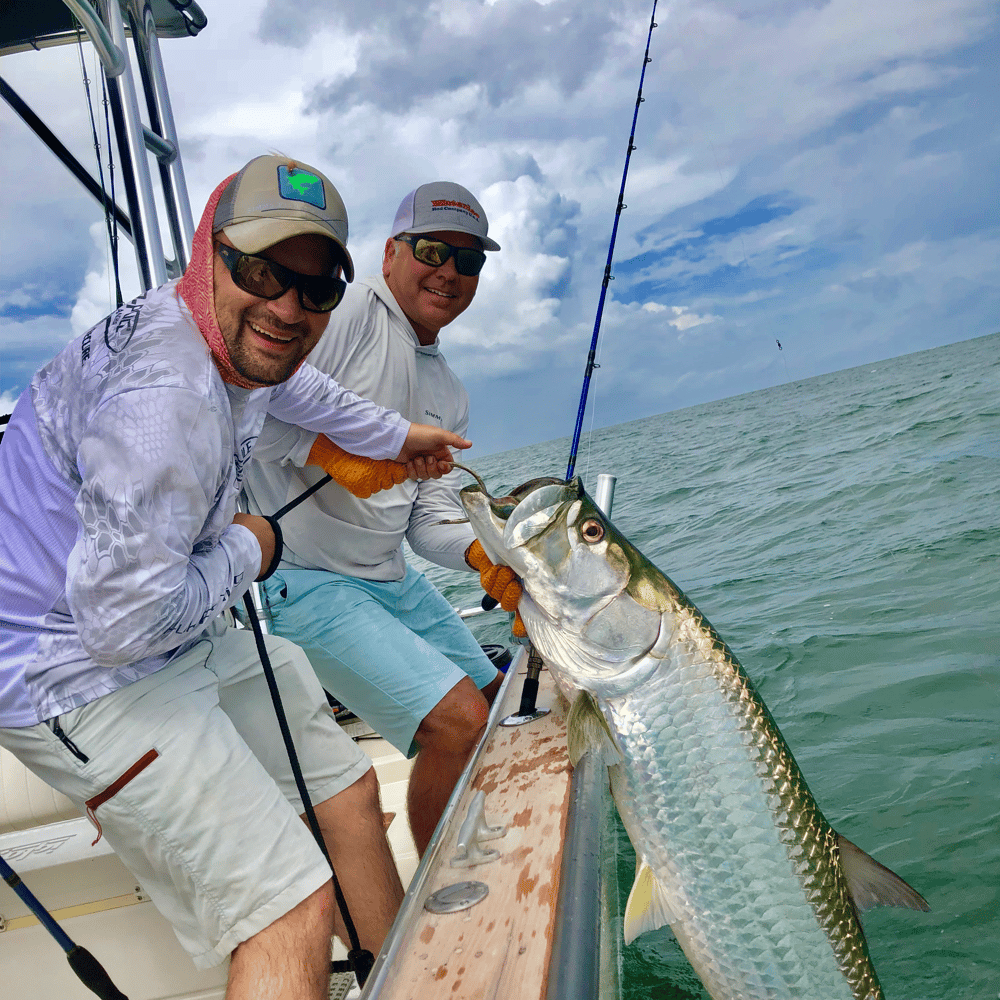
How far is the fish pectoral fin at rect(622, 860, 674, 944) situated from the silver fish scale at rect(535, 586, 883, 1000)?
21mm

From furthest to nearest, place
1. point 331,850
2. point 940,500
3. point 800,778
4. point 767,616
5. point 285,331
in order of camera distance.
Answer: point 940,500 → point 767,616 → point 331,850 → point 285,331 → point 800,778

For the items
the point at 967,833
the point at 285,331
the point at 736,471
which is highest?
the point at 285,331

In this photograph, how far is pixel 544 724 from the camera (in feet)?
8.63

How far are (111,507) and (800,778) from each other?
156 centimetres

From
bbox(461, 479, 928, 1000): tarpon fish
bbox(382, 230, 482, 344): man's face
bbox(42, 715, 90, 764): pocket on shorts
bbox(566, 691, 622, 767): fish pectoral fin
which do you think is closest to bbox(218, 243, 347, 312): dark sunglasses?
bbox(461, 479, 928, 1000): tarpon fish

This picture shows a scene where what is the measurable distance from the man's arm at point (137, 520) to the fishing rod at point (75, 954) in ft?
2.02

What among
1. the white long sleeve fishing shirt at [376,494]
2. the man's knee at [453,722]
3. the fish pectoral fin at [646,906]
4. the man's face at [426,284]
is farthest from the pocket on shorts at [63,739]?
the man's face at [426,284]

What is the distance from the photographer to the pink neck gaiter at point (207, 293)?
171 centimetres

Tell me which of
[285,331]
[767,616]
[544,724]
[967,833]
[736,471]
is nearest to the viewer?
[285,331]

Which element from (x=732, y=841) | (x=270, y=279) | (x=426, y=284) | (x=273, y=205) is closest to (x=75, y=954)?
(x=732, y=841)

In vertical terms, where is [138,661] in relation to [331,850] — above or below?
above

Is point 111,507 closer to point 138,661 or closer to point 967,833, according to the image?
point 138,661

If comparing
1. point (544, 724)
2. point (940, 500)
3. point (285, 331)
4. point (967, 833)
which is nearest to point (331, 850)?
point (544, 724)

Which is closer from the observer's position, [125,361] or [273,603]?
[125,361]
